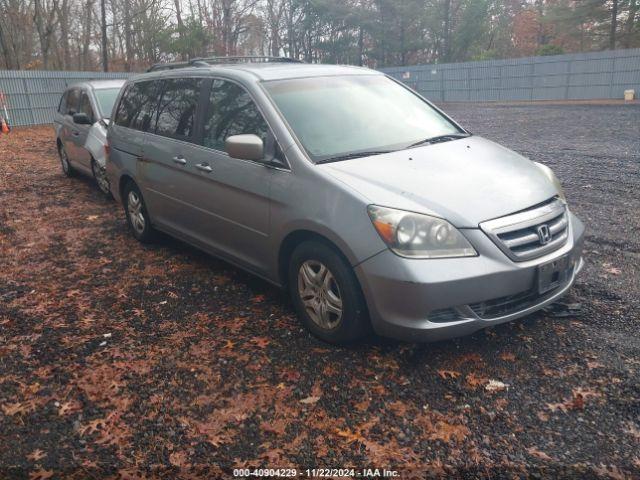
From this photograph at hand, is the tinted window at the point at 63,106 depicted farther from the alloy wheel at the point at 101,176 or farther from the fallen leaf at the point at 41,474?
the fallen leaf at the point at 41,474

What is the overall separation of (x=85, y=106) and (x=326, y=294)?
7168 millimetres

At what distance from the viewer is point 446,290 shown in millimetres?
3092

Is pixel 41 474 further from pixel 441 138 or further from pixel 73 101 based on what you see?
pixel 73 101

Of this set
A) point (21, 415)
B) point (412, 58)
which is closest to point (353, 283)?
point (21, 415)

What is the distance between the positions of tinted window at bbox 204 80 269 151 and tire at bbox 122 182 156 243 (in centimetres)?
170

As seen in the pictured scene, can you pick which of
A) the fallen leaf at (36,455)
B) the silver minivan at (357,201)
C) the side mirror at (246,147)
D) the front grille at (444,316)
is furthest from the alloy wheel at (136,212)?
the front grille at (444,316)

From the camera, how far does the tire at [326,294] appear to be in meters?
3.41

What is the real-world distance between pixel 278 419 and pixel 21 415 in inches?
58.4

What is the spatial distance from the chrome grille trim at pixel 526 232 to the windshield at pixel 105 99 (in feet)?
23.4

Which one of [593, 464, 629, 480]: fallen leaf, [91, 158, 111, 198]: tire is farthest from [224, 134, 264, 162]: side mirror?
[91, 158, 111, 198]: tire

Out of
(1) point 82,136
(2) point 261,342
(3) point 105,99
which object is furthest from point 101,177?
(2) point 261,342

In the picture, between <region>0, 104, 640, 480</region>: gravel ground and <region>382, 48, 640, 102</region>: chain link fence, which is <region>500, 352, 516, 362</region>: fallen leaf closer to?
<region>0, 104, 640, 480</region>: gravel ground

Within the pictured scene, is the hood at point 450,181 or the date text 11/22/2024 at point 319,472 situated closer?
the date text 11/22/2024 at point 319,472

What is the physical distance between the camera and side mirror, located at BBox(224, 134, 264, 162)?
3881 millimetres
